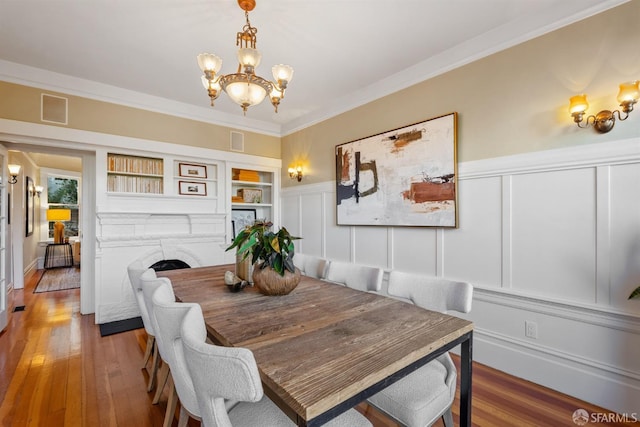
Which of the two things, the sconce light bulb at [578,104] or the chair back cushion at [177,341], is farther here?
the sconce light bulb at [578,104]

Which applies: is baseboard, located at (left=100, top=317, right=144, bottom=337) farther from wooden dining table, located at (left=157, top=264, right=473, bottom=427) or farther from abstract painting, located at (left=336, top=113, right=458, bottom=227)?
abstract painting, located at (left=336, top=113, right=458, bottom=227)

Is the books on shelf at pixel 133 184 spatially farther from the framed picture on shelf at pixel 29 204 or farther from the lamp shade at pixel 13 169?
the framed picture on shelf at pixel 29 204

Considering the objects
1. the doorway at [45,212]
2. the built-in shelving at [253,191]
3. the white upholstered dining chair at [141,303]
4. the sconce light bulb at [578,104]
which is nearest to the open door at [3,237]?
the doorway at [45,212]

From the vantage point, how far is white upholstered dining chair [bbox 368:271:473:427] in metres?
1.21

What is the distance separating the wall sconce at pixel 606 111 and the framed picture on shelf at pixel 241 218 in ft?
13.7

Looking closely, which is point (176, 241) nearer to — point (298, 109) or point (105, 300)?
Answer: point (105, 300)

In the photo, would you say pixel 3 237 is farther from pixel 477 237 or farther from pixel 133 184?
pixel 477 237

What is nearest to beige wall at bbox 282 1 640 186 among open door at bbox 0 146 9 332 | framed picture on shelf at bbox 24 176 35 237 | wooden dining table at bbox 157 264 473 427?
wooden dining table at bbox 157 264 473 427

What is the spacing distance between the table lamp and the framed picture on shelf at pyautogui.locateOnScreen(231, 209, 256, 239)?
217 inches

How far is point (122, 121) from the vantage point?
11.7ft

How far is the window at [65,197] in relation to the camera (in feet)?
24.8

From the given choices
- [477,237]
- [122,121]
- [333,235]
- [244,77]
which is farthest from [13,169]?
[477,237]

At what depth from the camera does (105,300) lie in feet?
11.2

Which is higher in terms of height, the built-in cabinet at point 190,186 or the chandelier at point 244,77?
the chandelier at point 244,77
